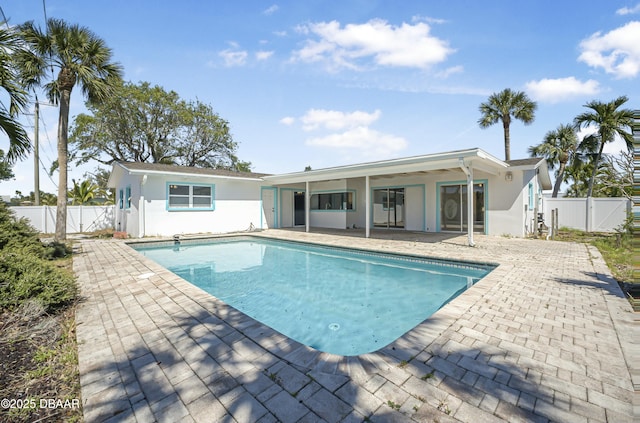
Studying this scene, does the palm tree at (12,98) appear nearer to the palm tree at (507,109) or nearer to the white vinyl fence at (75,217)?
the white vinyl fence at (75,217)

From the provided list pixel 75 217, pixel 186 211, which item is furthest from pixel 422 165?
pixel 75 217

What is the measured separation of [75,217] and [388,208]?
54.2ft

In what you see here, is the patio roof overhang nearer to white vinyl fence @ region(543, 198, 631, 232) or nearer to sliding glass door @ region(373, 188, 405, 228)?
sliding glass door @ region(373, 188, 405, 228)

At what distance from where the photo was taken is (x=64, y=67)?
29.3ft

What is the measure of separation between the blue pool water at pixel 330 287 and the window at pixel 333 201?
5.56 m

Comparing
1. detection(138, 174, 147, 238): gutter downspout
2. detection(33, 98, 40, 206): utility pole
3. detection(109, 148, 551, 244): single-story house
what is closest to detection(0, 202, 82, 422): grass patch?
detection(138, 174, 147, 238): gutter downspout

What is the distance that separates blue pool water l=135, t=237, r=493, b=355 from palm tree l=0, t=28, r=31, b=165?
3773 millimetres

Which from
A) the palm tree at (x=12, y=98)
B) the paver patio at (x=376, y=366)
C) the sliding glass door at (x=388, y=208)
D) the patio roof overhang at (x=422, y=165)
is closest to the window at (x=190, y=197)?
the patio roof overhang at (x=422, y=165)

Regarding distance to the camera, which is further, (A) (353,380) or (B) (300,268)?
(B) (300,268)

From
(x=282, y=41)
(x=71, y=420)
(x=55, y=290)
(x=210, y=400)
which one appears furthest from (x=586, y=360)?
(x=282, y=41)

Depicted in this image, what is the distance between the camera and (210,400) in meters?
1.90

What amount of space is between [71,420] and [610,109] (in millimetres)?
22007

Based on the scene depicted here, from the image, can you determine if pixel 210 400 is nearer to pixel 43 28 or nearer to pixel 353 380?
pixel 353 380

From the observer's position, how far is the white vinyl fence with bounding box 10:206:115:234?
13.6 meters
